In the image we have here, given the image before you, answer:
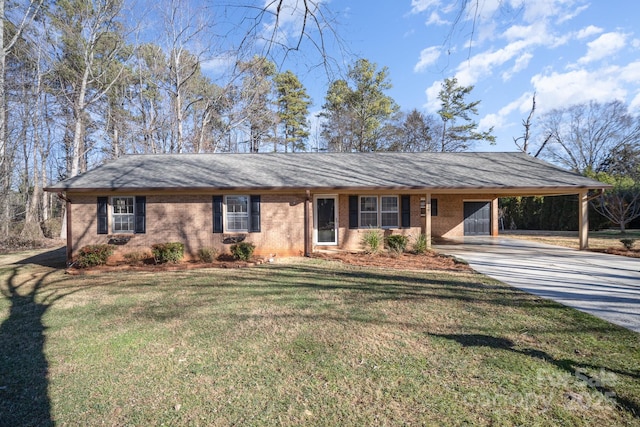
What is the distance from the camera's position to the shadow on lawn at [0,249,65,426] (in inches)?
105

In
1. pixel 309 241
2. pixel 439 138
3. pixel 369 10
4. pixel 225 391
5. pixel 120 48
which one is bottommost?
pixel 225 391

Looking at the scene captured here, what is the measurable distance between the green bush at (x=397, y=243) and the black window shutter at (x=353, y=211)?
1430 mm

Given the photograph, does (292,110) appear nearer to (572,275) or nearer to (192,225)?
(192,225)

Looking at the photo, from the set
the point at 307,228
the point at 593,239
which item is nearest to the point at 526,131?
the point at 593,239

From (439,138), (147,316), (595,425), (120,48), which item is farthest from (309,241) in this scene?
(439,138)

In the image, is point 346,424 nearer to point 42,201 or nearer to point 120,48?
point 120,48

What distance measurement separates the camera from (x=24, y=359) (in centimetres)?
368

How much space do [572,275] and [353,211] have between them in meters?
6.67

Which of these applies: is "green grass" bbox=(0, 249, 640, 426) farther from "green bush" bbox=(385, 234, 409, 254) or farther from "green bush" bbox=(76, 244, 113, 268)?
"green bush" bbox=(385, 234, 409, 254)

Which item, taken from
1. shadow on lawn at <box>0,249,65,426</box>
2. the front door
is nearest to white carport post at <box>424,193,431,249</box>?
the front door

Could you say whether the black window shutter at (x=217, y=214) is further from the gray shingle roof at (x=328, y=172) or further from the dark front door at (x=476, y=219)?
the dark front door at (x=476, y=219)

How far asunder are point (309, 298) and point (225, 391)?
9.91 ft

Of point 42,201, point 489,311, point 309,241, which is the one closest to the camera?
point 489,311

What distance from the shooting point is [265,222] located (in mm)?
10688
